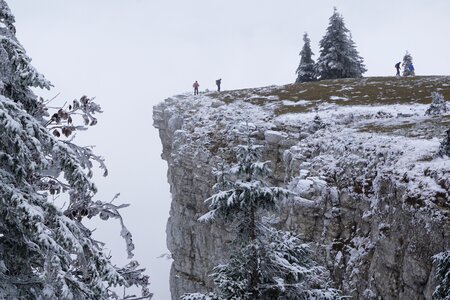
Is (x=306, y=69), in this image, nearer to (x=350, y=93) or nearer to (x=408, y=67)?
(x=408, y=67)

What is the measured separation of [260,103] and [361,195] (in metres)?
21.4

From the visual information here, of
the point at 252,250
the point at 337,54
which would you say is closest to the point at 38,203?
the point at 252,250

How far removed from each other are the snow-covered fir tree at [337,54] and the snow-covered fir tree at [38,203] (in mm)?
48222

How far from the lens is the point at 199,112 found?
39750 millimetres

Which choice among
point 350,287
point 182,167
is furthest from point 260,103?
point 350,287

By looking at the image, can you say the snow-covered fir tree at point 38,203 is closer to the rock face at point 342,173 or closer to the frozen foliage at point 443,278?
the rock face at point 342,173

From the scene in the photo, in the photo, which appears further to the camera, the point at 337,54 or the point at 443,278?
the point at 337,54

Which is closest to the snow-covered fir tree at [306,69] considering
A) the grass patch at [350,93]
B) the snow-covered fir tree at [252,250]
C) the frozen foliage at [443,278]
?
the grass patch at [350,93]

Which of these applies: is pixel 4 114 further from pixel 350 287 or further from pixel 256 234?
pixel 350 287

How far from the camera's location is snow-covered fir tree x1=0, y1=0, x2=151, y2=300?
641 cm

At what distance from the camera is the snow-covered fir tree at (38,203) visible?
6.41m

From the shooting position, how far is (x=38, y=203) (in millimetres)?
6898

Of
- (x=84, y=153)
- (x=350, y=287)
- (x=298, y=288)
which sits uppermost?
(x=84, y=153)

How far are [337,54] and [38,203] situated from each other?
167ft
